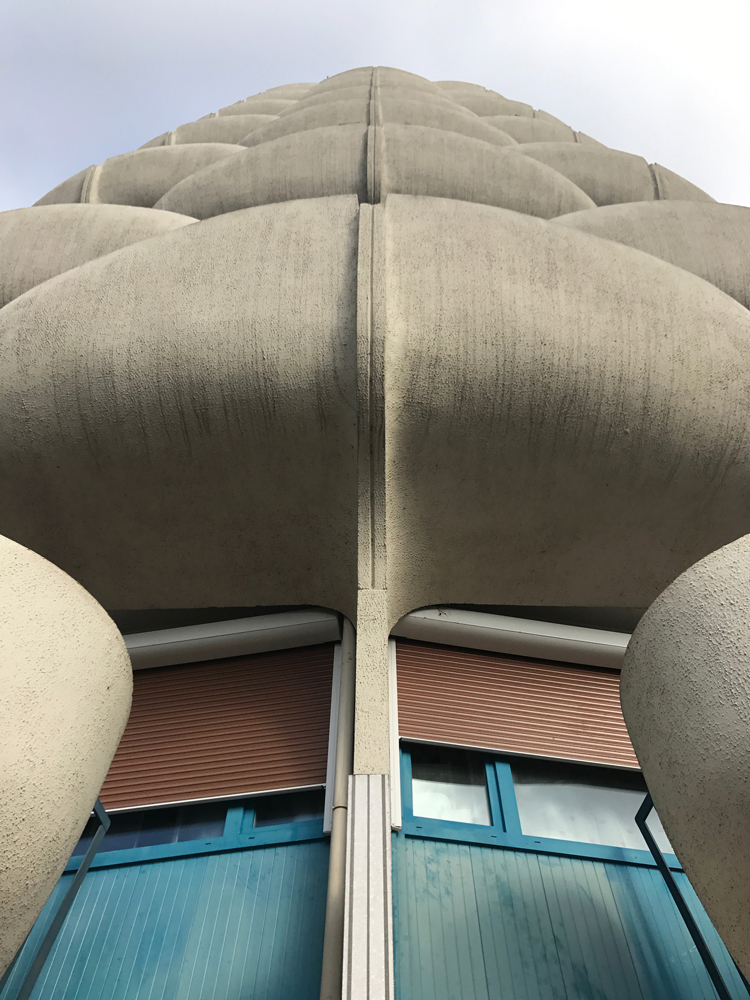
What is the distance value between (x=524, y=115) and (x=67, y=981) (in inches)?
869

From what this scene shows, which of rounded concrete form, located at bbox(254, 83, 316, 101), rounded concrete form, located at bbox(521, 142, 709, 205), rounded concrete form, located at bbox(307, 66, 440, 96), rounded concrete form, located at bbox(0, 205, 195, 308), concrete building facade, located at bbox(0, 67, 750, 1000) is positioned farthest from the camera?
rounded concrete form, located at bbox(254, 83, 316, 101)

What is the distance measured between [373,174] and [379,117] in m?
3.96

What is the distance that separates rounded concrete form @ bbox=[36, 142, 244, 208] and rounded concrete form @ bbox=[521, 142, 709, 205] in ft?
19.8

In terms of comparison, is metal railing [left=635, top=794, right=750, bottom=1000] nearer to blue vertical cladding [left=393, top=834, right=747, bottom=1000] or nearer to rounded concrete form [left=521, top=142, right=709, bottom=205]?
blue vertical cladding [left=393, top=834, right=747, bottom=1000]

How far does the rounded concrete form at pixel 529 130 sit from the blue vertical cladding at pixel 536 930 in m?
16.6

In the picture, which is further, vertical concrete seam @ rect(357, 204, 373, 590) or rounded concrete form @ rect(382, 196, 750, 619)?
rounded concrete form @ rect(382, 196, 750, 619)

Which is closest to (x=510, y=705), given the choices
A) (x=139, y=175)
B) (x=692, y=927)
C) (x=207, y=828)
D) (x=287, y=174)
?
(x=692, y=927)

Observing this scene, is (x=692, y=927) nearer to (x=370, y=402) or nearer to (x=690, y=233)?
(x=370, y=402)

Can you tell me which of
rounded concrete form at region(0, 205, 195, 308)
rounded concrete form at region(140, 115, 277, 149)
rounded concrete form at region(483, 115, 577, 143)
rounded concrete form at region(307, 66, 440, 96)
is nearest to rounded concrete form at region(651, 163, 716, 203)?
rounded concrete form at region(483, 115, 577, 143)

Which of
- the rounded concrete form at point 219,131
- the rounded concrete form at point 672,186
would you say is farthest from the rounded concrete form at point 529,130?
the rounded concrete form at point 219,131

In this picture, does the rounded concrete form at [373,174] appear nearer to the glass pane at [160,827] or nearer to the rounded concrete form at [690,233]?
the rounded concrete form at [690,233]

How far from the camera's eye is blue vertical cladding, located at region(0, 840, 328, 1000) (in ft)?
13.1

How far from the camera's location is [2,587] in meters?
2.91

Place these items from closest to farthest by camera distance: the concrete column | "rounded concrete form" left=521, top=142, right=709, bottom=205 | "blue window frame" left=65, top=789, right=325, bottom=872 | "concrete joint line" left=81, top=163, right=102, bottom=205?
the concrete column
"blue window frame" left=65, top=789, right=325, bottom=872
"concrete joint line" left=81, top=163, right=102, bottom=205
"rounded concrete form" left=521, top=142, right=709, bottom=205
